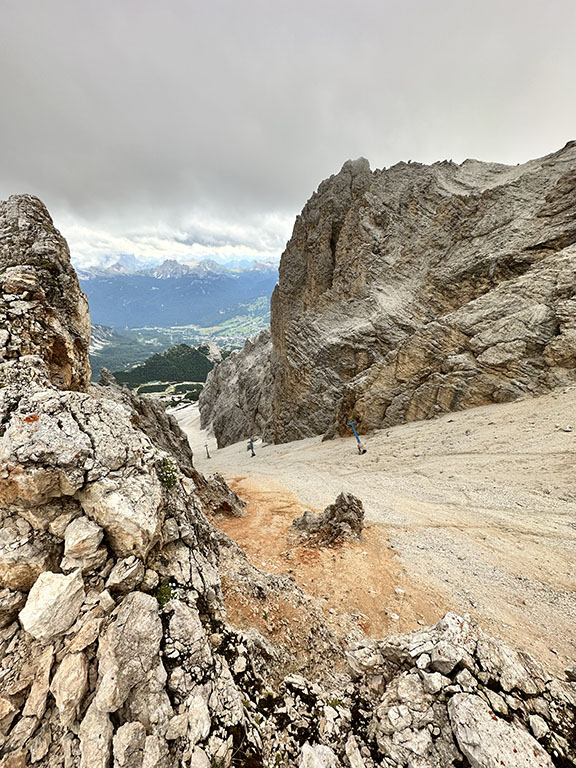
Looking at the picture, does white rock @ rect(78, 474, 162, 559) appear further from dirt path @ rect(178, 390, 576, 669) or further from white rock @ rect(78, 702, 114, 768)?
dirt path @ rect(178, 390, 576, 669)

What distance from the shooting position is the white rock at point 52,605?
10.6 ft

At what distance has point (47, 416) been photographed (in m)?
4.37

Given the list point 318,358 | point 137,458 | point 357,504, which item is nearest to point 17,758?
point 137,458

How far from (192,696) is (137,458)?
9.86 ft

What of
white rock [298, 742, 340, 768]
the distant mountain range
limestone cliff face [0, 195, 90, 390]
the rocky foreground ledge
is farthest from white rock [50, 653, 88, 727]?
the distant mountain range

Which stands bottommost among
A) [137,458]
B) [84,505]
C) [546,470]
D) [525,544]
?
[525,544]

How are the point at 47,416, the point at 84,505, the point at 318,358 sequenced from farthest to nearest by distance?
1. the point at 318,358
2. the point at 47,416
3. the point at 84,505

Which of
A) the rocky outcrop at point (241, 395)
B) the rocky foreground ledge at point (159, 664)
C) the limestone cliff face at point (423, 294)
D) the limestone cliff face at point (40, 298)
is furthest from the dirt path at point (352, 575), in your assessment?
the rocky outcrop at point (241, 395)

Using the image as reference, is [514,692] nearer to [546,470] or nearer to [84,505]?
[84,505]

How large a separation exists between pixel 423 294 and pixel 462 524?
2511 centimetres

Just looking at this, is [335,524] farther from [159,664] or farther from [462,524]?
[159,664]

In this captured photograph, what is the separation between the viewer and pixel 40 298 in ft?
23.0

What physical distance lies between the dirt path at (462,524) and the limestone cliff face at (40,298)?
26.3 feet

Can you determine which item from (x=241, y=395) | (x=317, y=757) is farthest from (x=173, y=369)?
(x=317, y=757)
